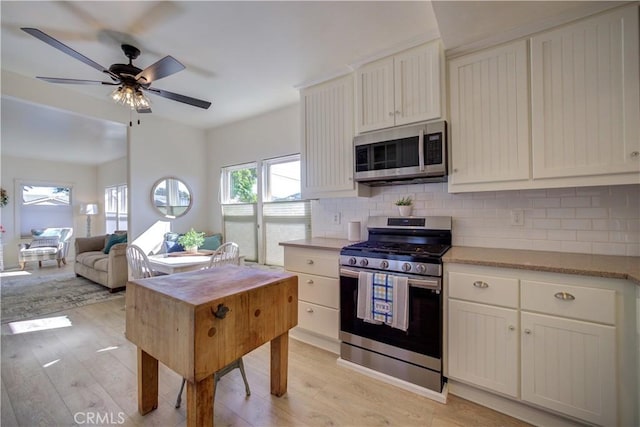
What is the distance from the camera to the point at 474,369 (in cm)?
169

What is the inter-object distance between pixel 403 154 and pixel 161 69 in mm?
2045

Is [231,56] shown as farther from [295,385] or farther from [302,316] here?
[295,385]

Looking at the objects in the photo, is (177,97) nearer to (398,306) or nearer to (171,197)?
(171,197)

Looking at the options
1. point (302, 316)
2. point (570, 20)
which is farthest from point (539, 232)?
point (302, 316)

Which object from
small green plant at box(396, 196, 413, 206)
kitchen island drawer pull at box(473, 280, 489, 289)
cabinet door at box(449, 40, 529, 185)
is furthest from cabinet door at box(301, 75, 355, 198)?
kitchen island drawer pull at box(473, 280, 489, 289)

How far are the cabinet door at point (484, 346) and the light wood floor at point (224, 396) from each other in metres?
0.22

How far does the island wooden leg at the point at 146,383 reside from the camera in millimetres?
1574

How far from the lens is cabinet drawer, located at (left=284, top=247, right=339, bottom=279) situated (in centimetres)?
230

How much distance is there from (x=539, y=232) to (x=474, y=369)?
1.08 m

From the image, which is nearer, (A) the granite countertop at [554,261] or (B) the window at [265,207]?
(A) the granite countertop at [554,261]

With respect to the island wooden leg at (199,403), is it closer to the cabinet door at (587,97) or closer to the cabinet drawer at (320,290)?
the cabinet drawer at (320,290)

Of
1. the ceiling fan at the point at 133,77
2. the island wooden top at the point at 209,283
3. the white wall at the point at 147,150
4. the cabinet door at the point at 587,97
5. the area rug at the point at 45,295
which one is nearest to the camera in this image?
the island wooden top at the point at 209,283

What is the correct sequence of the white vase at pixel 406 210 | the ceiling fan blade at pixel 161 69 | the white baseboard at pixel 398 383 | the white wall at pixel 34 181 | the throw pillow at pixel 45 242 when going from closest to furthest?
the white baseboard at pixel 398 383
the ceiling fan blade at pixel 161 69
the white vase at pixel 406 210
the throw pillow at pixel 45 242
the white wall at pixel 34 181

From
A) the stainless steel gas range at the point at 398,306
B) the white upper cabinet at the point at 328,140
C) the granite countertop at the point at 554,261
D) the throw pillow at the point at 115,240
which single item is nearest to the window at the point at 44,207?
the throw pillow at the point at 115,240
